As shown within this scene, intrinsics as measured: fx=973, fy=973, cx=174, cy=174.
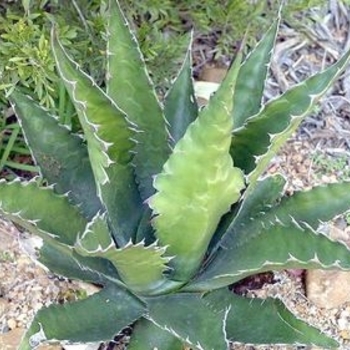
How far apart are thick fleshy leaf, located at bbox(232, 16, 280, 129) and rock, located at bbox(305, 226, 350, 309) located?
0.56 m

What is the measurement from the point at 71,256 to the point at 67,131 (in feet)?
0.92

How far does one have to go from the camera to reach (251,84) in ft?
7.13

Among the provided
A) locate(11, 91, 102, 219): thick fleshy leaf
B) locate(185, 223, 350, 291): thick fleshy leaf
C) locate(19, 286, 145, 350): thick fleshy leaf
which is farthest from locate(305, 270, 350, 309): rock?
locate(11, 91, 102, 219): thick fleshy leaf

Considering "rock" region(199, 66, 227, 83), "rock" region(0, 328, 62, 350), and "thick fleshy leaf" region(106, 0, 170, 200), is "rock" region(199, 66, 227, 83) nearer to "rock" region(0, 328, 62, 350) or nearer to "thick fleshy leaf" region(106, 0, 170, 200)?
"thick fleshy leaf" region(106, 0, 170, 200)

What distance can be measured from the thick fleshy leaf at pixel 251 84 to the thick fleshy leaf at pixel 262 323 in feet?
1.30

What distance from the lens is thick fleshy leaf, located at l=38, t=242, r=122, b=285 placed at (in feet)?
7.14

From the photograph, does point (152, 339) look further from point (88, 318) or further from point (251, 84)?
point (251, 84)

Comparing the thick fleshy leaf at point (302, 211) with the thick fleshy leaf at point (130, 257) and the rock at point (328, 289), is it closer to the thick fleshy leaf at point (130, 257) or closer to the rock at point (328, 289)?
the thick fleshy leaf at point (130, 257)

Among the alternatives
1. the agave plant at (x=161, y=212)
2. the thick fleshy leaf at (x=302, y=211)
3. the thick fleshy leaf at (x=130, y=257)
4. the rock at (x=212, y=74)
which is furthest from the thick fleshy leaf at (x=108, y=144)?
the rock at (x=212, y=74)

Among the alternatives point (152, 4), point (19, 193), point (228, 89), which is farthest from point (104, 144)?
point (152, 4)

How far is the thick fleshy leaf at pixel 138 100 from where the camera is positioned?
211 cm

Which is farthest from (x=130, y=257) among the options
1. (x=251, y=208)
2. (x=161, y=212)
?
(x=251, y=208)

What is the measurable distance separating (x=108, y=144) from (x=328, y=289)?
2.79 feet

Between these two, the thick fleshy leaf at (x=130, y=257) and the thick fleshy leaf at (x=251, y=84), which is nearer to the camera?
the thick fleshy leaf at (x=130, y=257)
